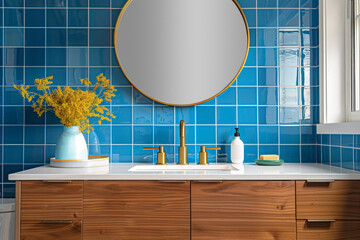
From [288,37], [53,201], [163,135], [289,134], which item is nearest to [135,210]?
[53,201]

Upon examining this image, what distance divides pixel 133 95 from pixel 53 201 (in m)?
0.84

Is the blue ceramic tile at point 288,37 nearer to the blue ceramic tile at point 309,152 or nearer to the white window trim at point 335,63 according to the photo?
the white window trim at point 335,63

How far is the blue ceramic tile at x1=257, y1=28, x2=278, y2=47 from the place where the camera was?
2150mm

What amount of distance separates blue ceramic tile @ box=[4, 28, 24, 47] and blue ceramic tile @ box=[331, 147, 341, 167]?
6.78 ft

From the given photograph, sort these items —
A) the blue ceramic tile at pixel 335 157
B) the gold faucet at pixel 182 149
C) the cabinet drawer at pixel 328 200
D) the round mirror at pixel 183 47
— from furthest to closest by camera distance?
the round mirror at pixel 183 47, the gold faucet at pixel 182 149, the blue ceramic tile at pixel 335 157, the cabinet drawer at pixel 328 200

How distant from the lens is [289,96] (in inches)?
84.4

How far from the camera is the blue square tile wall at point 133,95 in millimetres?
2125

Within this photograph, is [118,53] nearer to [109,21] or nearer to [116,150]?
[109,21]

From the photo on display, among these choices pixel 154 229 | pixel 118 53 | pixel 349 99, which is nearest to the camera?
pixel 154 229

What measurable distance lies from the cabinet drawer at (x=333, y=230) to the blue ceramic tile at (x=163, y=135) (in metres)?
0.92

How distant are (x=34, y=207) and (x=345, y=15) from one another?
2.08 metres

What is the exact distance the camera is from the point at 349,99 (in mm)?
1974

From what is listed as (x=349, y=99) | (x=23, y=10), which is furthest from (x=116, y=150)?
(x=349, y=99)

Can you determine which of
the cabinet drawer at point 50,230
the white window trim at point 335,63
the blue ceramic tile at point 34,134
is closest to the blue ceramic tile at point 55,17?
the blue ceramic tile at point 34,134
